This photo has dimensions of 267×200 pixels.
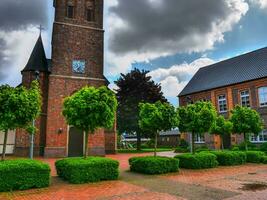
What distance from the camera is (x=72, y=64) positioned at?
24703 mm

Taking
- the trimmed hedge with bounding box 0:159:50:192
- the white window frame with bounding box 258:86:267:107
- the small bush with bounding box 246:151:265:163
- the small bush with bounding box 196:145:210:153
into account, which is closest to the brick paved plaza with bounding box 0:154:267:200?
the trimmed hedge with bounding box 0:159:50:192

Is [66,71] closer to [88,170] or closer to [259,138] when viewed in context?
[88,170]

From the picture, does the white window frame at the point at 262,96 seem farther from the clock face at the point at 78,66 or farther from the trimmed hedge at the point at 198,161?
the clock face at the point at 78,66

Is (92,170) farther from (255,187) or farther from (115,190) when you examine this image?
(255,187)

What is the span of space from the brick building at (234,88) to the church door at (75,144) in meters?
16.8

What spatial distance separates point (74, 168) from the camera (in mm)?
10742

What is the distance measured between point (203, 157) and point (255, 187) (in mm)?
5506

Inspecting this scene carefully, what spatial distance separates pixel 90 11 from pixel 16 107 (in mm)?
19046

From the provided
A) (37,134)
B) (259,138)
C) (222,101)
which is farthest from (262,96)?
(37,134)

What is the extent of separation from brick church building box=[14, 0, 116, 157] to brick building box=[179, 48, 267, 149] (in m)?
15.5

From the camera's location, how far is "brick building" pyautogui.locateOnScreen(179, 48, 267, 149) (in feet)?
98.4

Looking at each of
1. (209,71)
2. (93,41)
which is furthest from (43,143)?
(209,71)

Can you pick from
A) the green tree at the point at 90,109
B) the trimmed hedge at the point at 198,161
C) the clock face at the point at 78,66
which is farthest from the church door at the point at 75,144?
the green tree at the point at 90,109

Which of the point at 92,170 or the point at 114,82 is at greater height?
the point at 114,82
